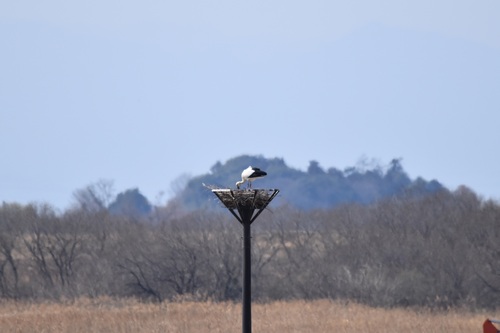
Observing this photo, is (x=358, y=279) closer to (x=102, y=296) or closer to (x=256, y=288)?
(x=256, y=288)

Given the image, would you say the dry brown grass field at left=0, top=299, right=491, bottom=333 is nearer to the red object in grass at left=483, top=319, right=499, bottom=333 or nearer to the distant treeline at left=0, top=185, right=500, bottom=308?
the distant treeline at left=0, top=185, right=500, bottom=308

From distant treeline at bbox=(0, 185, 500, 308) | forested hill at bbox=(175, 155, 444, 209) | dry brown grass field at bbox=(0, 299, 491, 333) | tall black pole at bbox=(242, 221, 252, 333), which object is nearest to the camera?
tall black pole at bbox=(242, 221, 252, 333)

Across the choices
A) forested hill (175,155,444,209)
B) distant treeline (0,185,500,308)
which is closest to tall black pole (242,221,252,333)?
distant treeline (0,185,500,308)

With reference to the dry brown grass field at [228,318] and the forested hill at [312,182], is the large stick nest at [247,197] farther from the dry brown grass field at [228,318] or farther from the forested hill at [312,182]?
the forested hill at [312,182]

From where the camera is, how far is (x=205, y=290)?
4762 centimetres

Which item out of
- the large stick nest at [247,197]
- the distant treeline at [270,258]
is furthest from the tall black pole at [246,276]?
the distant treeline at [270,258]

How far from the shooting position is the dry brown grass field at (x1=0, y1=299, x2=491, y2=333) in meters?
34.1

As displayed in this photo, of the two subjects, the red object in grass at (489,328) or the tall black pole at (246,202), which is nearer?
the tall black pole at (246,202)

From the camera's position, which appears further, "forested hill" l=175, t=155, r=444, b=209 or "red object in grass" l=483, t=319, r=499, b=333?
"forested hill" l=175, t=155, r=444, b=209

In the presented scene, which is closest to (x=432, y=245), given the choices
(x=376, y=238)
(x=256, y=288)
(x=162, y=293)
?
(x=376, y=238)

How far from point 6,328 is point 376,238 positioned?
21491mm

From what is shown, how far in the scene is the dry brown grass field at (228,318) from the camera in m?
34.1

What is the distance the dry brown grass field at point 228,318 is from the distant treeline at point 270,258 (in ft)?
15.0

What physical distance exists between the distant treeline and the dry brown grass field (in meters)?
4.57
